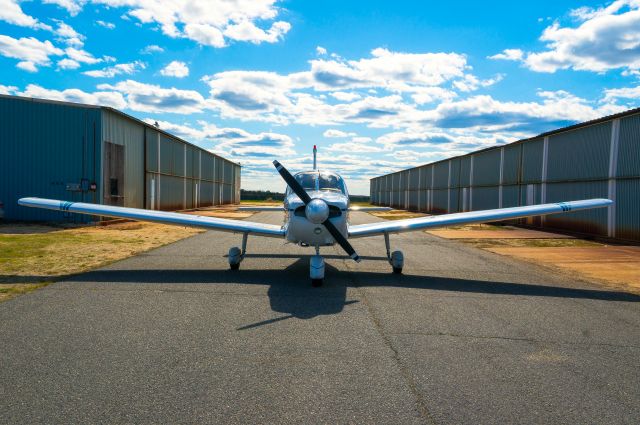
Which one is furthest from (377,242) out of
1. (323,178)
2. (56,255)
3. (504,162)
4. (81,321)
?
(504,162)

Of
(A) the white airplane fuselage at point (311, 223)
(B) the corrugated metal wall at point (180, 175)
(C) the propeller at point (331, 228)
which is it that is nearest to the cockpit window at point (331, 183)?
(A) the white airplane fuselage at point (311, 223)

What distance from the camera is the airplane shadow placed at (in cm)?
827

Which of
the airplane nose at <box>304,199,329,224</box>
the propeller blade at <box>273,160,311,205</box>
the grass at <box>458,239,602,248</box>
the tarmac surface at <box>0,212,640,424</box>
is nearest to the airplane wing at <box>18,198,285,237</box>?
the tarmac surface at <box>0,212,640,424</box>

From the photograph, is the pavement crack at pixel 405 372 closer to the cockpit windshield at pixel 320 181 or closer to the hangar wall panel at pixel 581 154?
the cockpit windshield at pixel 320 181

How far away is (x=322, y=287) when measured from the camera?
9.52 m

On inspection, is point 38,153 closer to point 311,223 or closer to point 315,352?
point 311,223

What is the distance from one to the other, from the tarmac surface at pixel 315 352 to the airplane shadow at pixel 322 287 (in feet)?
0.27

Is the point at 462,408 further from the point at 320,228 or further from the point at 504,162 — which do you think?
the point at 504,162

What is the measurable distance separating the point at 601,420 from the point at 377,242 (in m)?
16.4

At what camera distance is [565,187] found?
25.0 meters

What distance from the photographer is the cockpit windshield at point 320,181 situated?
453 inches

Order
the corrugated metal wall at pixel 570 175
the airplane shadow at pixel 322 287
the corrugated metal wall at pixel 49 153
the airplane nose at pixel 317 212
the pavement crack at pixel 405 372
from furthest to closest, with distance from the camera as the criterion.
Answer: the corrugated metal wall at pixel 49 153
the corrugated metal wall at pixel 570 175
the airplane nose at pixel 317 212
the airplane shadow at pixel 322 287
the pavement crack at pixel 405 372

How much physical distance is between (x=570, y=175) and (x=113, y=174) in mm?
27090

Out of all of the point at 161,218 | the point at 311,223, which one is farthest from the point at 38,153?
the point at 311,223
